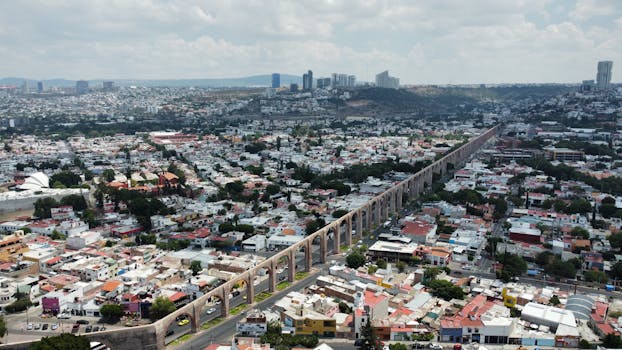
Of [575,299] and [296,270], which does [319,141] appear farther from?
[575,299]

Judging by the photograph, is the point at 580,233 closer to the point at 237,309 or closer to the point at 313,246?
the point at 313,246

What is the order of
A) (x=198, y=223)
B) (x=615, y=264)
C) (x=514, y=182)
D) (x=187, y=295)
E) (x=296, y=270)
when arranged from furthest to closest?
(x=514, y=182)
(x=198, y=223)
(x=296, y=270)
(x=615, y=264)
(x=187, y=295)

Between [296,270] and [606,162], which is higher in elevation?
[606,162]

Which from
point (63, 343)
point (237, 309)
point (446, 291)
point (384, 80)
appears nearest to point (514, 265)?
point (446, 291)

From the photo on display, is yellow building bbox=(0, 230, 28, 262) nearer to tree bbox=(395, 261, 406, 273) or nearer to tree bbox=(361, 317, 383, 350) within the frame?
tree bbox=(361, 317, 383, 350)

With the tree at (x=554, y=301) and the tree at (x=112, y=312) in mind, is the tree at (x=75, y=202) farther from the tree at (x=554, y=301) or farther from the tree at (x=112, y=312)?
the tree at (x=554, y=301)

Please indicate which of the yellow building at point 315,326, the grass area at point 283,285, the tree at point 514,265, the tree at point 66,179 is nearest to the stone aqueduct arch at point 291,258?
the grass area at point 283,285

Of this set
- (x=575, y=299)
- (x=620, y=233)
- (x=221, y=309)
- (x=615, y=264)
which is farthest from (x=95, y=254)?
(x=620, y=233)

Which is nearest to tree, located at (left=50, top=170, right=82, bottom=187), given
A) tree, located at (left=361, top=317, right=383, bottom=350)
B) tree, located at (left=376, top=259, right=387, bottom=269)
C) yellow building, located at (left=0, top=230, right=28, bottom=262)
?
yellow building, located at (left=0, top=230, right=28, bottom=262)
